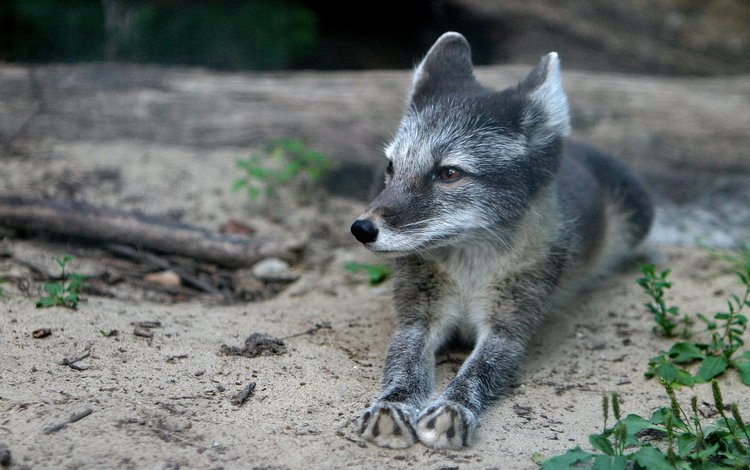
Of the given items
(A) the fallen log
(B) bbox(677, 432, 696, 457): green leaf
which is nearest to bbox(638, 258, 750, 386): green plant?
(B) bbox(677, 432, 696, 457): green leaf

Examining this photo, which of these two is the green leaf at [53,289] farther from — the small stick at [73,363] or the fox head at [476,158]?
the fox head at [476,158]

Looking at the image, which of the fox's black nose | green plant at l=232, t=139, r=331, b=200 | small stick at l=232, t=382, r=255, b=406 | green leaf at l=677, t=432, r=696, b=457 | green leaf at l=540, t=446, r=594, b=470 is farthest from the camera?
green plant at l=232, t=139, r=331, b=200

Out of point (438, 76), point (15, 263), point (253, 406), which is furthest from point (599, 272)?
point (15, 263)

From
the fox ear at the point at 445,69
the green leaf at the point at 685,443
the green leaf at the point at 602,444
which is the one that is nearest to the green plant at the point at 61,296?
the fox ear at the point at 445,69

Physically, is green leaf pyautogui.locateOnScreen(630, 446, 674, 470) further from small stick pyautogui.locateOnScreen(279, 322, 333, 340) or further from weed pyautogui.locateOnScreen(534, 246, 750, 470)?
small stick pyautogui.locateOnScreen(279, 322, 333, 340)

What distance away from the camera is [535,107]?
4.58 m

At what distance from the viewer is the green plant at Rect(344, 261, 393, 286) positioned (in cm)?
571

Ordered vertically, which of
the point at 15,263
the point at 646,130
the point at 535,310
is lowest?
the point at 15,263

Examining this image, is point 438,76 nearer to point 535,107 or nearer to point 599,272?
point 535,107

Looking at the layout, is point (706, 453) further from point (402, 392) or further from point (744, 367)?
point (402, 392)

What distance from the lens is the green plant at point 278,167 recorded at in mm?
6547

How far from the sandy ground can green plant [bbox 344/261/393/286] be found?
0.27ft

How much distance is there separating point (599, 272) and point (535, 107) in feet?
6.13

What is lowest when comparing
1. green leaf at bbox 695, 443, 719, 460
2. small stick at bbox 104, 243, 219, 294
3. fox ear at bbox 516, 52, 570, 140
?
small stick at bbox 104, 243, 219, 294
